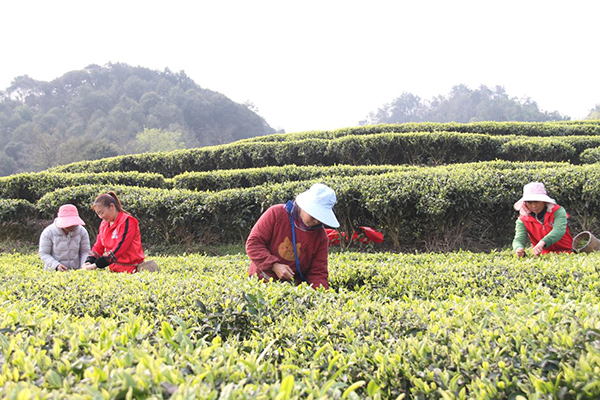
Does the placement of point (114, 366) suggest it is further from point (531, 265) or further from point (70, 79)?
point (70, 79)

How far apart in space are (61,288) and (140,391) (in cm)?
291

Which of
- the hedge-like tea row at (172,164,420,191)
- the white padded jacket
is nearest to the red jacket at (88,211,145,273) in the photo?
the white padded jacket

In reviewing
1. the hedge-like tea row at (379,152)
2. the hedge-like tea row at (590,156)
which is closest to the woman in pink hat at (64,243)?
the hedge-like tea row at (379,152)

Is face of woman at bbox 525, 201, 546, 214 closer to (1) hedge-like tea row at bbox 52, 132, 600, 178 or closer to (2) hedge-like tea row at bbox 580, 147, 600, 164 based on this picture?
(1) hedge-like tea row at bbox 52, 132, 600, 178

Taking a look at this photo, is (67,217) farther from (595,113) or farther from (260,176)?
(595,113)

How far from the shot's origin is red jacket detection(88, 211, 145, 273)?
16.1 feet

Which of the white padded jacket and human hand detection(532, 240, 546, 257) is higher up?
human hand detection(532, 240, 546, 257)

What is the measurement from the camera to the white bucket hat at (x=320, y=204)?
3412 mm

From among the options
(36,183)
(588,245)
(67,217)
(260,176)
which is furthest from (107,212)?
(36,183)

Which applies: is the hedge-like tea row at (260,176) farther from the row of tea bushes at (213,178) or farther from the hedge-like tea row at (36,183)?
the hedge-like tea row at (36,183)

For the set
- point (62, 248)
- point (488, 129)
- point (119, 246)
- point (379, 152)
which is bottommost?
point (62, 248)

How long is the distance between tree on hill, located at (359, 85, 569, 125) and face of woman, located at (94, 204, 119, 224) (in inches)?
3135

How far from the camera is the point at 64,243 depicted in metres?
5.43

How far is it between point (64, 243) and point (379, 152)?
11.1 metres
